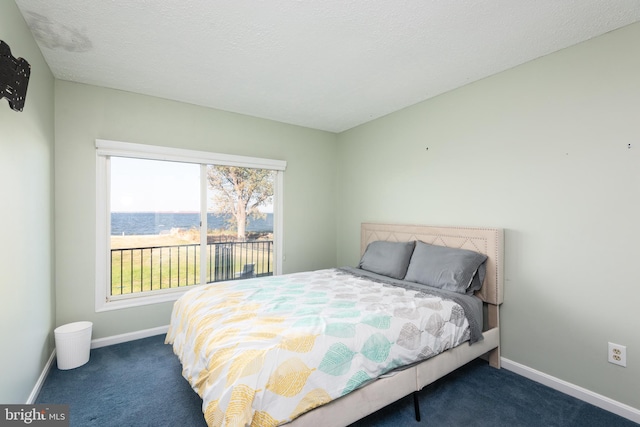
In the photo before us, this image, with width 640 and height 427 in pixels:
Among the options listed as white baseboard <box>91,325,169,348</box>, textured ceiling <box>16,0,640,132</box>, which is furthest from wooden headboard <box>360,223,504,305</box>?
white baseboard <box>91,325,169,348</box>

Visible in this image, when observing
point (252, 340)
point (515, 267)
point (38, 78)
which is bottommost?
point (252, 340)

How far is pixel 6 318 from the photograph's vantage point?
1.68m

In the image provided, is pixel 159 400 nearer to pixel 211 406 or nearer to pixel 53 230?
pixel 211 406

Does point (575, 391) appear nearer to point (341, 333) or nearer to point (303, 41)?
point (341, 333)

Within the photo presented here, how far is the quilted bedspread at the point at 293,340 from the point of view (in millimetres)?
1360

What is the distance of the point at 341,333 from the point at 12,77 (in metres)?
2.24

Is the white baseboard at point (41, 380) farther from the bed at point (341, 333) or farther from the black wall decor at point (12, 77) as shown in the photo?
the black wall decor at point (12, 77)

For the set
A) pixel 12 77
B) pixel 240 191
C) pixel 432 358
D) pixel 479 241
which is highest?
pixel 12 77

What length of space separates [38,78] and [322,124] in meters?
2.98

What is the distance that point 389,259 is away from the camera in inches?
124

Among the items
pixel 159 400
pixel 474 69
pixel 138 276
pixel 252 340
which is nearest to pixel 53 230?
pixel 138 276

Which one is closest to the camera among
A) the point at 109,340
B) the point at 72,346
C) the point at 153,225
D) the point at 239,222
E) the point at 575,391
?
the point at 575,391
